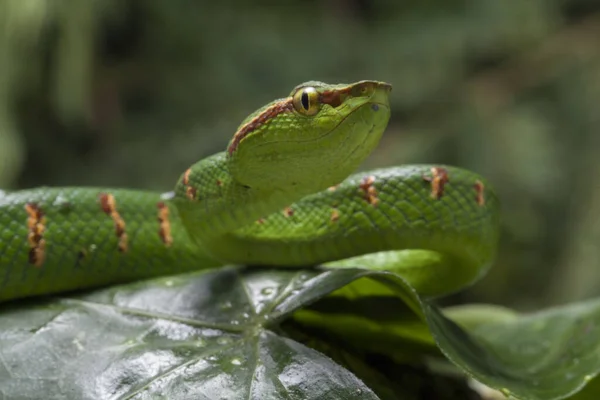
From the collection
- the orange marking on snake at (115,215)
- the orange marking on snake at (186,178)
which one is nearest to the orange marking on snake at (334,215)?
the orange marking on snake at (186,178)

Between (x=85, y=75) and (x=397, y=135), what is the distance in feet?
6.41

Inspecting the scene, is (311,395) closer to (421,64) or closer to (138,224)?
(138,224)

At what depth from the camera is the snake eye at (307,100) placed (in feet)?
4.14

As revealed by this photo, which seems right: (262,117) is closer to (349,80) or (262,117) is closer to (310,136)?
(310,136)

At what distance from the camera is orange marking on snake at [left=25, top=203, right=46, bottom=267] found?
4.86 feet

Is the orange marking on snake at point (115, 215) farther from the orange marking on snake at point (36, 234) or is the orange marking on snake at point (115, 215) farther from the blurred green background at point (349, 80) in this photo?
the blurred green background at point (349, 80)

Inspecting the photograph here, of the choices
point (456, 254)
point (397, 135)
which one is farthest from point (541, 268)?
point (456, 254)

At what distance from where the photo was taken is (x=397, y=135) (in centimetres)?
390

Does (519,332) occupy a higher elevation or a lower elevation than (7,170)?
lower

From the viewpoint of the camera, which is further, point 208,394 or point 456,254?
point 456,254

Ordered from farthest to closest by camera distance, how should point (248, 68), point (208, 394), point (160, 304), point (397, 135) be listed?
point (248, 68) → point (397, 135) → point (160, 304) → point (208, 394)

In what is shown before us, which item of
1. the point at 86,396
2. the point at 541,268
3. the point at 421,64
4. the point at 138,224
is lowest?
the point at 541,268

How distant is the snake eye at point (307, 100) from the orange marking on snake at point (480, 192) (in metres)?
0.52

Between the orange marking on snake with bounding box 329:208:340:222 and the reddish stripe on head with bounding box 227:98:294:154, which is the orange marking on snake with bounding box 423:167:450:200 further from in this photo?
the reddish stripe on head with bounding box 227:98:294:154
